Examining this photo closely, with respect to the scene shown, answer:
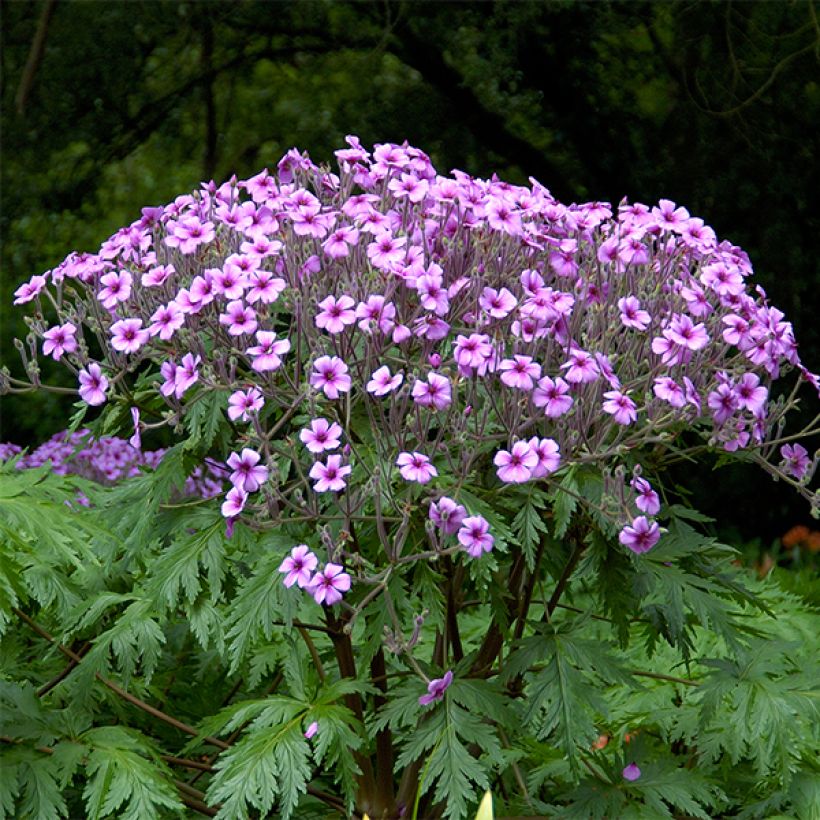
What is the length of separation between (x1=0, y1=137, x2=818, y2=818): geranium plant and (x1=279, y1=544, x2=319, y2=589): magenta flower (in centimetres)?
2

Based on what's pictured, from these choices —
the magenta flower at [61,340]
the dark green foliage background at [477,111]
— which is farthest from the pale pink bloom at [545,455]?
the dark green foliage background at [477,111]

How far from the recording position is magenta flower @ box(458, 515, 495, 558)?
2201 mm

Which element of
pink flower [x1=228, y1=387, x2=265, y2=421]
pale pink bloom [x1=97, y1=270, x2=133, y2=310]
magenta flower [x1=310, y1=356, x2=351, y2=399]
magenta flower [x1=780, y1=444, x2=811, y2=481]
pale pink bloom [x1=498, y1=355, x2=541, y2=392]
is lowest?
magenta flower [x1=780, y1=444, x2=811, y2=481]

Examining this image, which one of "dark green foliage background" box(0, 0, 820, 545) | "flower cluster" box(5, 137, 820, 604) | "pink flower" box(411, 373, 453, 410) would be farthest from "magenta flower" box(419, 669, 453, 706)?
"dark green foliage background" box(0, 0, 820, 545)

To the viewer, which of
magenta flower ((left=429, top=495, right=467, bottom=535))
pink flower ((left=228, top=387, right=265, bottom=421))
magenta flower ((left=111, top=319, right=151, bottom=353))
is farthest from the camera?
magenta flower ((left=111, top=319, right=151, bottom=353))

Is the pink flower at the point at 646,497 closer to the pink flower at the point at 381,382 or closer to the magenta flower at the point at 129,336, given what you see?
the pink flower at the point at 381,382

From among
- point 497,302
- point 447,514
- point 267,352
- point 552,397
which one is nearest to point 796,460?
point 552,397

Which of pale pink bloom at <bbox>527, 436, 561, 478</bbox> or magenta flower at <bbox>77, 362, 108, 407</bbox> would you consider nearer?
pale pink bloom at <bbox>527, 436, 561, 478</bbox>

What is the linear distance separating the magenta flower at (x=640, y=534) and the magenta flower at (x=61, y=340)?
1.17m

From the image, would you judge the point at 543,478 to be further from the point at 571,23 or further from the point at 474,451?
the point at 571,23

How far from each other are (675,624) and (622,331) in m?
0.73

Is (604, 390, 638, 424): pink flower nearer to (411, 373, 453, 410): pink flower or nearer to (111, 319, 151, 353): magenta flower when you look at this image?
(411, 373, 453, 410): pink flower

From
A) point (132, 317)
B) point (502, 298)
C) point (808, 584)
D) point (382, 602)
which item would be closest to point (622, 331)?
point (502, 298)

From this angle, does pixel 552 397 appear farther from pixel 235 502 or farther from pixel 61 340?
pixel 61 340
